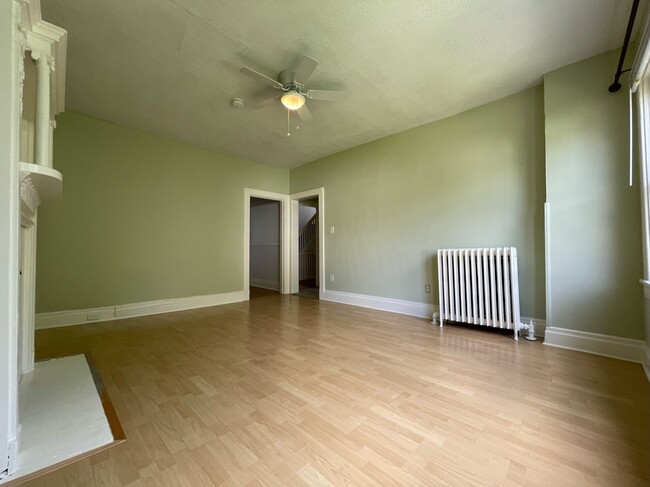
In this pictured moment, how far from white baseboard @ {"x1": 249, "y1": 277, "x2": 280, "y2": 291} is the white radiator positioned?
3.83 m

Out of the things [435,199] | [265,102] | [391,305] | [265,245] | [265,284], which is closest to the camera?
[265,102]

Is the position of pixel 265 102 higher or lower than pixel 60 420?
higher

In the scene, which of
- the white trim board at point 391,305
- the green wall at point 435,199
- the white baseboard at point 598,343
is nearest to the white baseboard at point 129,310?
the white trim board at point 391,305

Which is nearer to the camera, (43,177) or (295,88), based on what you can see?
(43,177)

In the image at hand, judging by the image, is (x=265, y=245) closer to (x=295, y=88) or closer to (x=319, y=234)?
(x=319, y=234)


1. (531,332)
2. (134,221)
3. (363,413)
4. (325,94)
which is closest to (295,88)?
(325,94)

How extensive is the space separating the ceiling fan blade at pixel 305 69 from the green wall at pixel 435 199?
2018 mm

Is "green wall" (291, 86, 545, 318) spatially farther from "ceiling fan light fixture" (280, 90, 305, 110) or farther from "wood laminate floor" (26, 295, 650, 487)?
"ceiling fan light fixture" (280, 90, 305, 110)

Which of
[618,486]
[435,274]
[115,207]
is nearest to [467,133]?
[435,274]

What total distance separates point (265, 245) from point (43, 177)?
17.4 ft

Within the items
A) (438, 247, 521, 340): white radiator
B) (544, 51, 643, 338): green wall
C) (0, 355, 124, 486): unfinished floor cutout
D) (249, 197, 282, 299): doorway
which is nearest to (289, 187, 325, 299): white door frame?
(249, 197, 282, 299): doorway

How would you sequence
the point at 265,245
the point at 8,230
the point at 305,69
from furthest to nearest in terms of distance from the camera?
the point at 265,245 → the point at 305,69 → the point at 8,230

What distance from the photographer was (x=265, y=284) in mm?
6484

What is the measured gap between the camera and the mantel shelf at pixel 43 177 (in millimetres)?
1162
